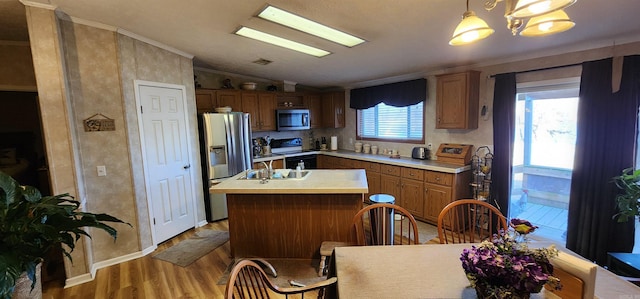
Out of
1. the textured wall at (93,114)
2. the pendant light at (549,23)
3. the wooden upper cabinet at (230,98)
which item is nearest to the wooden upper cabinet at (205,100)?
the wooden upper cabinet at (230,98)

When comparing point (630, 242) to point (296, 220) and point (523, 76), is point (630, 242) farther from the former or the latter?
point (296, 220)

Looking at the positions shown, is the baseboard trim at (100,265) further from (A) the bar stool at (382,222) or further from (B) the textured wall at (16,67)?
(A) the bar stool at (382,222)

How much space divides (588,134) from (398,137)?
2522 mm

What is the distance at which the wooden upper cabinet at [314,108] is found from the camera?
18.6 ft

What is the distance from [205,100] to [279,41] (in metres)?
1.98

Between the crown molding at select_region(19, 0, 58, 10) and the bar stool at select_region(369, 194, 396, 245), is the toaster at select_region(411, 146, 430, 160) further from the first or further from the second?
the crown molding at select_region(19, 0, 58, 10)

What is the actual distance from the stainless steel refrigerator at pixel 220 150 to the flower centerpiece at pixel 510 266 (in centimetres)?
359

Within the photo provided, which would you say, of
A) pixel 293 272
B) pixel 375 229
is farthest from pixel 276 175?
pixel 375 229

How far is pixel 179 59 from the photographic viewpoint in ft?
11.5

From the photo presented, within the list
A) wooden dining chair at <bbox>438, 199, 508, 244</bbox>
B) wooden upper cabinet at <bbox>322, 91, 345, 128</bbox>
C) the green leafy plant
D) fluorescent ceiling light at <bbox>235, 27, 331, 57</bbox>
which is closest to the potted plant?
fluorescent ceiling light at <bbox>235, 27, 331, 57</bbox>

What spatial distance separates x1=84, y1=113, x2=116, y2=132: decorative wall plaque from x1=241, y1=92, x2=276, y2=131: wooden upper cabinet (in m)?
2.14

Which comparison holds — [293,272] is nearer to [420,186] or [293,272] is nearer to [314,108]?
[420,186]

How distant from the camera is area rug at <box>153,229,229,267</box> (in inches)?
117

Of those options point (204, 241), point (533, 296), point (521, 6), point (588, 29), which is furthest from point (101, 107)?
point (588, 29)
